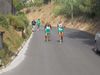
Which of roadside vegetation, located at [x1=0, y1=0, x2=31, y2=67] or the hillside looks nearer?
roadside vegetation, located at [x1=0, y1=0, x2=31, y2=67]

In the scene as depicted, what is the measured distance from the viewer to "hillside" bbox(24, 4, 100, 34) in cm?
5515

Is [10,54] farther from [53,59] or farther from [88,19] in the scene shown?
[88,19]

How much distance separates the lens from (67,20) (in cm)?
7194

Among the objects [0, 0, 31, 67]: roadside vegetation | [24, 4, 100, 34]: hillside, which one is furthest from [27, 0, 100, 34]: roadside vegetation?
[0, 0, 31, 67]: roadside vegetation

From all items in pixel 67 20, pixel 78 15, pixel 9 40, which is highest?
pixel 78 15

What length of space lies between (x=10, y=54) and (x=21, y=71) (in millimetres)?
5146

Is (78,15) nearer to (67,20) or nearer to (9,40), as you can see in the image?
(67,20)

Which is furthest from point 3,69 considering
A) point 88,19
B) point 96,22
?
point 88,19

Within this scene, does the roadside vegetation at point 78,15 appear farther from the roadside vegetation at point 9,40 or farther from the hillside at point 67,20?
the roadside vegetation at point 9,40

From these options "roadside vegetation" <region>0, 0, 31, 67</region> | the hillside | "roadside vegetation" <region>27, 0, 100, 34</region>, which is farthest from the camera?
the hillside

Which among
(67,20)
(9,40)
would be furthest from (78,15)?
(9,40)

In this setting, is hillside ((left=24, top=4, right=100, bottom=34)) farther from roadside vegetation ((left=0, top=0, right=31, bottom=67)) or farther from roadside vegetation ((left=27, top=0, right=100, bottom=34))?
roadside vegetation ((left=0, top=0, right=31, bottom=67))

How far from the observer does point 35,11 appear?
4001 inches

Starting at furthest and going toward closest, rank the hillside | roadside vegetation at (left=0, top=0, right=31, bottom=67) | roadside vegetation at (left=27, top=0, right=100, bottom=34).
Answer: the hillside
roadside vegetation at (left=27, top=0, right=100, bottom=34)
roadside vegetation at (left=0, top=0, right=31, bottom=67)
